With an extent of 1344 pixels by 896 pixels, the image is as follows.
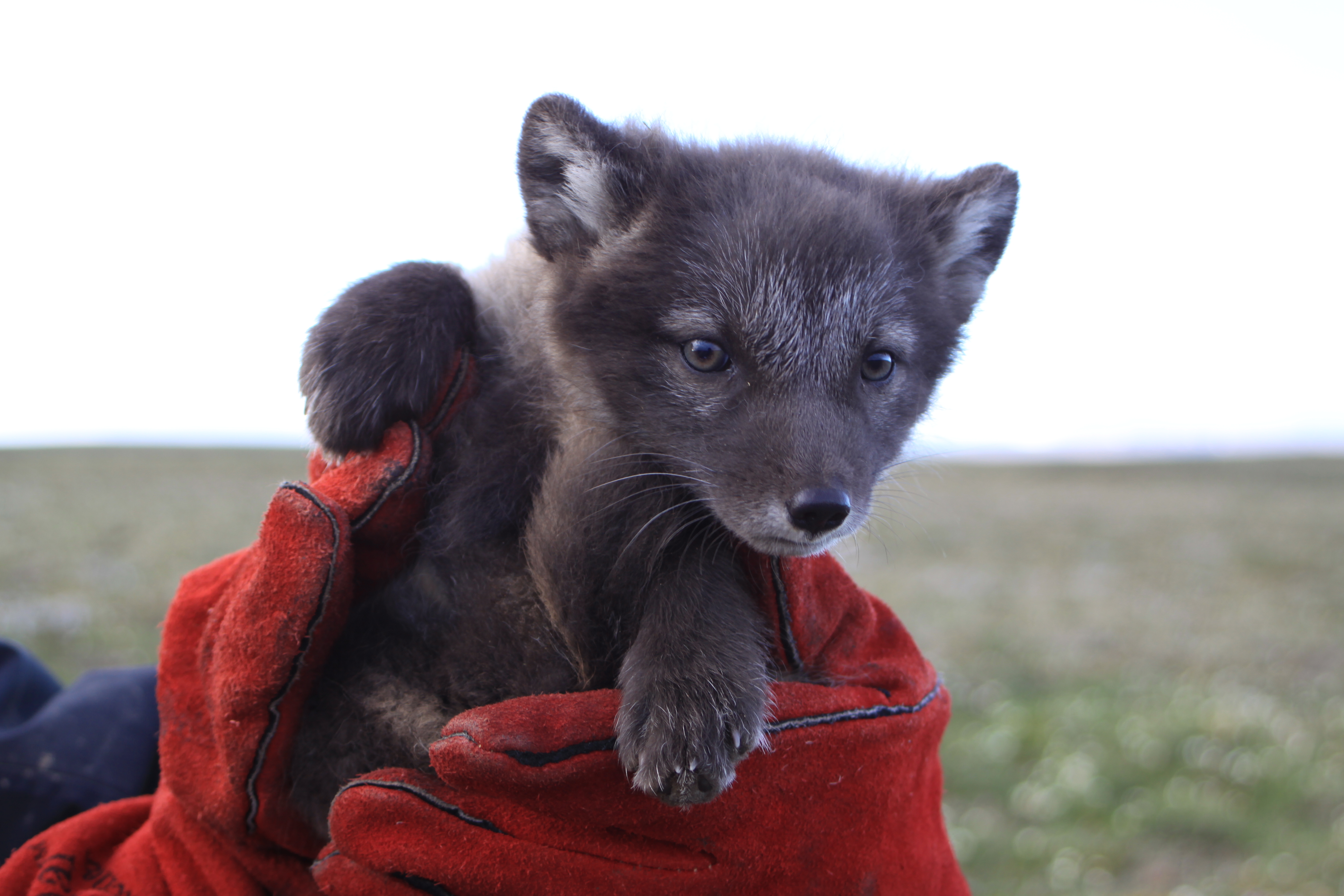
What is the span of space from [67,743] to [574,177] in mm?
2361

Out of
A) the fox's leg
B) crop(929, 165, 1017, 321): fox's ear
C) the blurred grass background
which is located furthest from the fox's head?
the blurred grass background

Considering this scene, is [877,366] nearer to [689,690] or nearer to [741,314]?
[741,314]

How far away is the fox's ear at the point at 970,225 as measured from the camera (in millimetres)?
2670

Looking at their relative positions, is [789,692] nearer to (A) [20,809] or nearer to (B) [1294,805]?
(A) [20,809]

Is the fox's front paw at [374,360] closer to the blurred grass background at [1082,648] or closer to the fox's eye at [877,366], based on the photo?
the fox's eye at [877,366]

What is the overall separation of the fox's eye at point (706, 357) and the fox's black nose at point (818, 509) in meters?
0.43

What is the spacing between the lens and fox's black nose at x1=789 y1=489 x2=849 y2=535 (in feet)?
6.25

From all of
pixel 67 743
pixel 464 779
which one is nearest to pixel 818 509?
pixel 464 779

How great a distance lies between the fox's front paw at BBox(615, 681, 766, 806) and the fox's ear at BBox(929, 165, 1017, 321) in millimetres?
1497

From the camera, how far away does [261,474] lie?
824 inches

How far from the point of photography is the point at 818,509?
191cm

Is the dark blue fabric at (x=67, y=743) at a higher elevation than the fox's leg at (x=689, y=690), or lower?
lower

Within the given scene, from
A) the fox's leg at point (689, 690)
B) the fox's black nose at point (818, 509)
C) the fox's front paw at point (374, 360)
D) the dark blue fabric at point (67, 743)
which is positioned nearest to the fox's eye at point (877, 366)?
the fox's black nose at point (818, 509)

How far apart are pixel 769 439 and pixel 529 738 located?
86 centimetres
